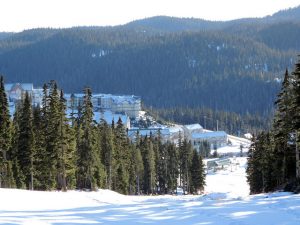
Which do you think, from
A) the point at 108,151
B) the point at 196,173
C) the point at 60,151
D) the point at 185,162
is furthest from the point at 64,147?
the point at 196,173

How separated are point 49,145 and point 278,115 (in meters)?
23.9

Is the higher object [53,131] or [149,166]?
[53,131]

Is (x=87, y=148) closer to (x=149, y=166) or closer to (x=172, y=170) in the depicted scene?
(x=149, y=166)

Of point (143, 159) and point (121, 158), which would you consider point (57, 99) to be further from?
point (143, 159)

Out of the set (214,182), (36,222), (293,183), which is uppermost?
(36,222)

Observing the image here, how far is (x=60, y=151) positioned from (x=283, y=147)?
23.8 m

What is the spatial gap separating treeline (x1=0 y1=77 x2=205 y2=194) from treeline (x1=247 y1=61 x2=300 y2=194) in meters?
20.7

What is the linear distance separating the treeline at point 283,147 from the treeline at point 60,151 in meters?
20.7

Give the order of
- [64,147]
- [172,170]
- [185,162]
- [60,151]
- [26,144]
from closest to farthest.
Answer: [26,144]
[60,151]
[64,147]
[172,170]
[185,162]

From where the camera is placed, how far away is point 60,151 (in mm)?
54000

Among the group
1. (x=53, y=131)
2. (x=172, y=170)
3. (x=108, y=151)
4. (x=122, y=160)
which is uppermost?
(x=53, y=131)

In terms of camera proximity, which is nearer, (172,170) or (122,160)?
(122,160)

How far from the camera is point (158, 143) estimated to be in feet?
348

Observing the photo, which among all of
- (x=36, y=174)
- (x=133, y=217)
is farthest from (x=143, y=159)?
(x=133, y=217)
